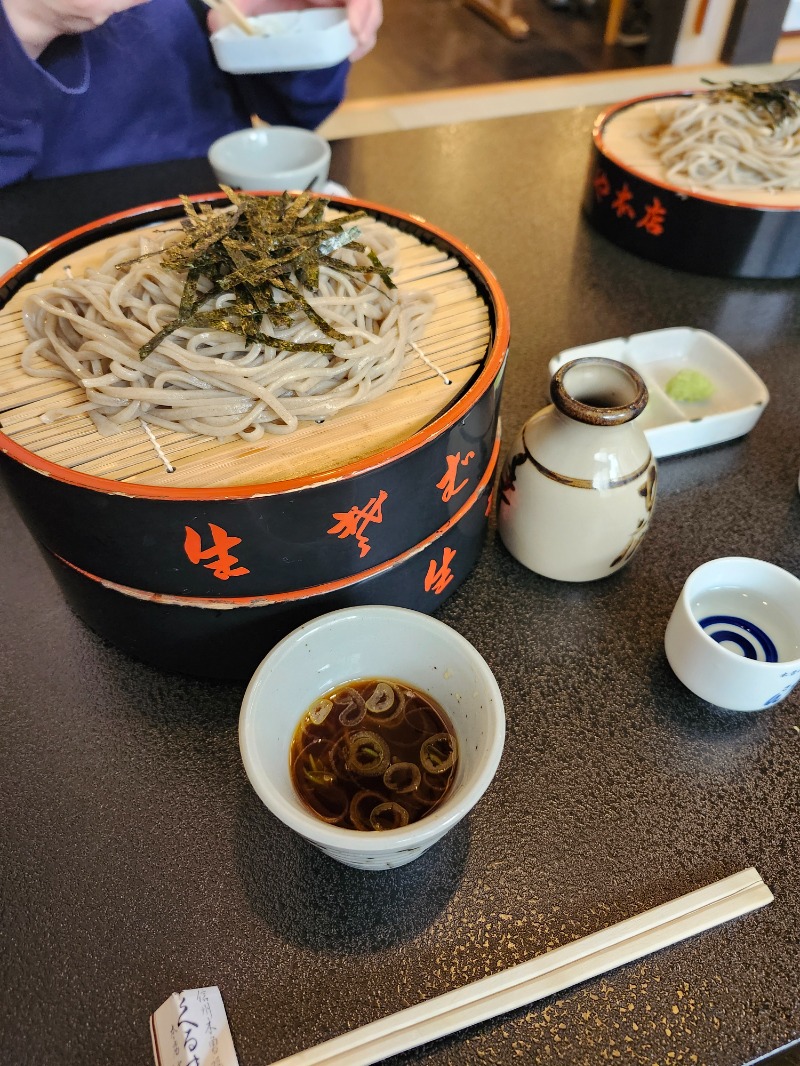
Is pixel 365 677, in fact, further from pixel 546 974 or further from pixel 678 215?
pixel 678 215

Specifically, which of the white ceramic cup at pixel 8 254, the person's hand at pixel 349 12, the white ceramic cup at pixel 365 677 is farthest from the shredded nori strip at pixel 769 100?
the white ceramic cup at pixel 8 254

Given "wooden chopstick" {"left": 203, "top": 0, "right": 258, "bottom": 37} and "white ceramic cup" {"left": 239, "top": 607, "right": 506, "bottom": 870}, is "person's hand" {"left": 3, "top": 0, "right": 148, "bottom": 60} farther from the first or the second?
"white ceramic cup" {"left": 239, "top": 607, "right": 506, "bottom": 870}

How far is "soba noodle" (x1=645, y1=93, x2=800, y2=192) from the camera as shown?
2.05 m

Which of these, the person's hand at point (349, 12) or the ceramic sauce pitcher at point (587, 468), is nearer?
the ceramic sauce pitcher at point (587, 468)

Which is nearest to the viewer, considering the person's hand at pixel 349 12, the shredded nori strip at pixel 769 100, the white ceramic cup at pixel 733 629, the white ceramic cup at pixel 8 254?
the white ceramic cup at pixel 733 629

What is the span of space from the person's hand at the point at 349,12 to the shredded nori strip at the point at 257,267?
148cm

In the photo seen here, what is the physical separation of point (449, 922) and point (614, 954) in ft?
0.71

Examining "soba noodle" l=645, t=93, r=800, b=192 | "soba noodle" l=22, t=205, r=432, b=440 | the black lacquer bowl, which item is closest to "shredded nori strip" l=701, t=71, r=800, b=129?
"soba noodle" l=645, t=93, r=800, b=192

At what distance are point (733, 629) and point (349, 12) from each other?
7.35 feet

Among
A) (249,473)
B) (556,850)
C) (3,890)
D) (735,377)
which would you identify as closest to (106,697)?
(3,890)

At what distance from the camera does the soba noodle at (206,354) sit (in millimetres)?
1103

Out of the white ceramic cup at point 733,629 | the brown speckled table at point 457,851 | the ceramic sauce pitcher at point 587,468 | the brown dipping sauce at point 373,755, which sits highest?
the ceramic sauce pitcher at point 587,468

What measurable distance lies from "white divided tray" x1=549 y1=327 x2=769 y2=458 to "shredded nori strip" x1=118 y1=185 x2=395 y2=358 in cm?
65

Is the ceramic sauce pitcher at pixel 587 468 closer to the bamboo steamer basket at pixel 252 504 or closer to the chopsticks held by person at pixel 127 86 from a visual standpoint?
the bamboo steamer basket at pixel 252 504
